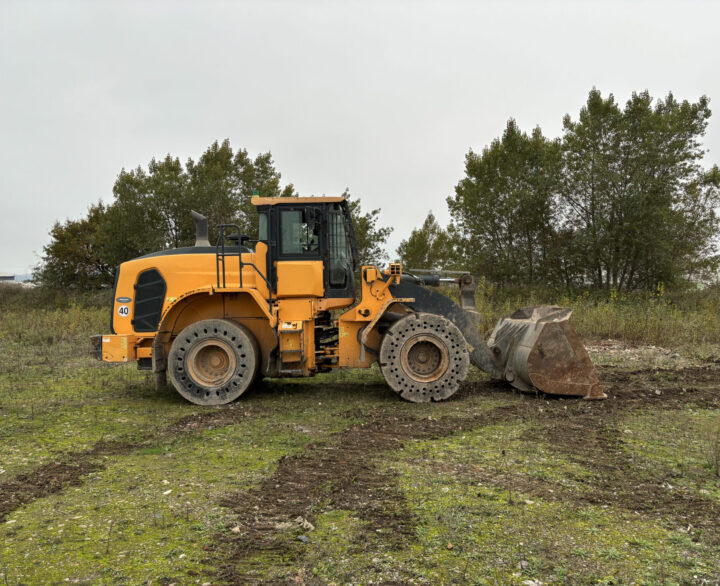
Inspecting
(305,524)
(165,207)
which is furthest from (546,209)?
(305,524)

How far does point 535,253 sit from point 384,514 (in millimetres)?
23563

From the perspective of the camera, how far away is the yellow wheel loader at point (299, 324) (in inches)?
309

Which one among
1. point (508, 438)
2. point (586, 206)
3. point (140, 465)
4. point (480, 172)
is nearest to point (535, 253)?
point (586, 206)

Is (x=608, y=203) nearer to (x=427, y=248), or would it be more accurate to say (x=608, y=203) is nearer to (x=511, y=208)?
(x=511, y=208)

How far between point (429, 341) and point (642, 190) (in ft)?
60.6

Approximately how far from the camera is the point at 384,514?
3986 mm

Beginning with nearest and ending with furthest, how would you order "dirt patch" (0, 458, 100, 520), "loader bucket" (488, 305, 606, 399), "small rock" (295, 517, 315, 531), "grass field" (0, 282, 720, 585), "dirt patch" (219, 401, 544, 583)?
"grass field" (0, 282, 720, 585)
"dirt patch" (219, 401, 544, 583)
"small rock" (295, 517, 315, 531)
"dirt patch" (0, 458, 100, 520)
"loader bucket" (488, 305, 606, 399)

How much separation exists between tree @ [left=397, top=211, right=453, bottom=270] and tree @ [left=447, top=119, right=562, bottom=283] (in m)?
3.81

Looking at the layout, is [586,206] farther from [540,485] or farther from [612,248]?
[540,485]

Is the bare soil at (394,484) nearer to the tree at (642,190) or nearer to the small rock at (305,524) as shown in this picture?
the small rock at (305,524)

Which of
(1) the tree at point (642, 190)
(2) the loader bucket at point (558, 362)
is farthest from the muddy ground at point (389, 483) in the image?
(1) the tree at point (642, 190)

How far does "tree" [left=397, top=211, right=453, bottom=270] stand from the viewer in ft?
105

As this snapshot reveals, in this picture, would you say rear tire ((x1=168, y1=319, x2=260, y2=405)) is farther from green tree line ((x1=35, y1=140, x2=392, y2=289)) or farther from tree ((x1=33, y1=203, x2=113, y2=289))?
tree ((x1=33, y1=203, x2=113, y2=289))

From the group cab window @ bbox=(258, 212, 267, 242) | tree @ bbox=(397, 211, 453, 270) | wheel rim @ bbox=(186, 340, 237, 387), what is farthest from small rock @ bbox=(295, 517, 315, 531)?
tree @ bbox=(397, 211, 453, 270)
